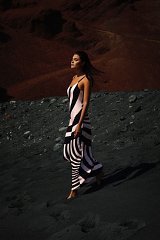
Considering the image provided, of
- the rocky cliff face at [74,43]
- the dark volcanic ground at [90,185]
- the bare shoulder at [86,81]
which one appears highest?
the bare shoulder at [86,81]

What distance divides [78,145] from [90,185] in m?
0.73

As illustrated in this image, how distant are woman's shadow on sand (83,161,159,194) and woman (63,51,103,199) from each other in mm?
290

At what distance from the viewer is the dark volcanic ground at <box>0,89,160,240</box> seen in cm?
351

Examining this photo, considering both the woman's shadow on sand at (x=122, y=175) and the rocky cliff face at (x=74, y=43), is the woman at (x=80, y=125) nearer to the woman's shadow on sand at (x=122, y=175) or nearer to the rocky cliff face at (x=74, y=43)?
the woman's shadow on sand at (x=122, y=175)

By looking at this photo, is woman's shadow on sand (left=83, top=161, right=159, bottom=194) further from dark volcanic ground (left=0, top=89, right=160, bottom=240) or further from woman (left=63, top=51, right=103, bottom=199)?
woman (left=63, top=51, right=103, bottom=199)

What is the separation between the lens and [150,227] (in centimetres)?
311

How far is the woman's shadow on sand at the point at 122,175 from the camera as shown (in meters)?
4.74

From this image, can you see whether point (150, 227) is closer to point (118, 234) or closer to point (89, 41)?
point (118, 234)

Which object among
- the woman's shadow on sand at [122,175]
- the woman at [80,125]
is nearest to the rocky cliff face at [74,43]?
the woman's shadow on sand at [122,175]

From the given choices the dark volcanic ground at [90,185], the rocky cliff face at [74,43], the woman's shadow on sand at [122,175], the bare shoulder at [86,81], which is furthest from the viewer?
the rocky cliff face at [74,43]

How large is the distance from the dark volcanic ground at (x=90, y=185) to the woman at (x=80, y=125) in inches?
10.7

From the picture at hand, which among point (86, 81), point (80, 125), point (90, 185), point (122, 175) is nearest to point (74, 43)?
point (122, 175)

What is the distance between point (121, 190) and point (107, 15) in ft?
89.7

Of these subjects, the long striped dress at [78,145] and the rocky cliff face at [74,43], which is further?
the rocky cliff face at [74,43]
